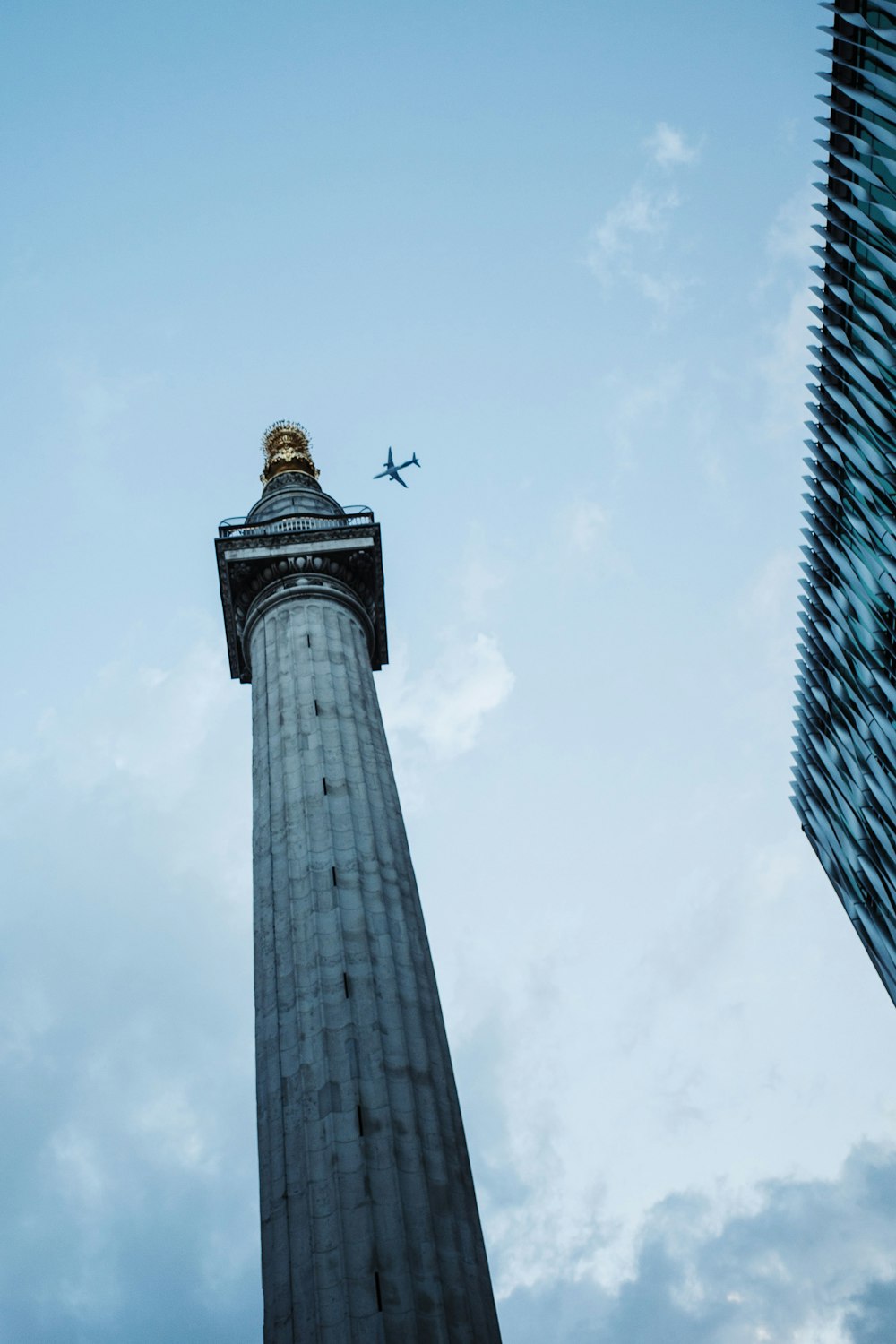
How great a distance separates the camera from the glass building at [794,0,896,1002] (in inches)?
1567

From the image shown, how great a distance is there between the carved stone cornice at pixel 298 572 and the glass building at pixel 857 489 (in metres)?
17.9

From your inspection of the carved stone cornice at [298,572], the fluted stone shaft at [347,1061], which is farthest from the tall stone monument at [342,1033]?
the carved stone cornice at [298,572]

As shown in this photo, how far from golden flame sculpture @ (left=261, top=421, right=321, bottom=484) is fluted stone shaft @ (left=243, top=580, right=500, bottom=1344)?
20.3 meters

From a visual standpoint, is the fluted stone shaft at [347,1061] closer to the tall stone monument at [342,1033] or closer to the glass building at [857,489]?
the tall stone monument at [342,1033]

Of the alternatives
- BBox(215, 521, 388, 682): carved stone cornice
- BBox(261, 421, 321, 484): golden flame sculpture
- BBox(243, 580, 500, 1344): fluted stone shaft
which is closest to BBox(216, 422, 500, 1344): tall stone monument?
BBox(243, 580, 500, 1344): fluted stone shaft

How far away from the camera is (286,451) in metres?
61.5

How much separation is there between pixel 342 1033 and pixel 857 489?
88.7 feet

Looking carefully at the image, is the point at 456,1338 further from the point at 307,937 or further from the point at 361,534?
the point at 361,534

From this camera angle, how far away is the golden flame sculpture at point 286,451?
198ft

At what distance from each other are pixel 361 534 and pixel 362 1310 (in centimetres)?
3155

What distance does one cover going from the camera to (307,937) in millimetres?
32562

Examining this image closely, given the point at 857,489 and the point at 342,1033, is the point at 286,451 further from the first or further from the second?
the point at 342,1033

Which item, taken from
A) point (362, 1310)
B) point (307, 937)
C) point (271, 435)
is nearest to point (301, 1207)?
point (362, 1310)

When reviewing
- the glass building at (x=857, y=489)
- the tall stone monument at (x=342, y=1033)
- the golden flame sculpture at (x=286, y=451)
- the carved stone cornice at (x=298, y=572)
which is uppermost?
the golden flame sculpture at (x=286, y=451)
